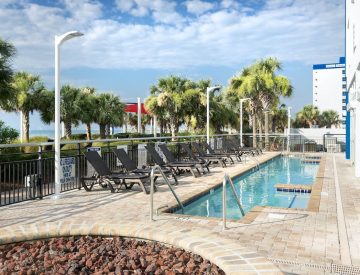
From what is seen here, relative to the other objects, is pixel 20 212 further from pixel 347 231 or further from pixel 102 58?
pixel 102 58

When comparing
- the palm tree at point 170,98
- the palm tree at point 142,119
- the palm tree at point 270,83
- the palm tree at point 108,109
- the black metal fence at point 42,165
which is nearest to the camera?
the black metal fence at point 42,165

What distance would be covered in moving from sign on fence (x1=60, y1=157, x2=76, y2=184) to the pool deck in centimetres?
35

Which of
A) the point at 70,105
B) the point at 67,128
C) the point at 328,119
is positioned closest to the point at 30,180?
the point at 70,105

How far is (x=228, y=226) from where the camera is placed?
19.1 ft

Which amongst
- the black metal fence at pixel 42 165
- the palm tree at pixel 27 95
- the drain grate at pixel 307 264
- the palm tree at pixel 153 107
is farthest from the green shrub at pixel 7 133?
the drain grate at pixel 307 264

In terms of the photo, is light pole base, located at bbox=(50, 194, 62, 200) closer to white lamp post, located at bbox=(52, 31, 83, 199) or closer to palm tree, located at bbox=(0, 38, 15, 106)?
white lamp post, located at bbox=(52, 31, 83, 199)

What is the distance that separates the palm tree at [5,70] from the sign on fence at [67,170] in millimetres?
7978

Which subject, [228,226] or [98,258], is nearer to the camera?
[98,258]

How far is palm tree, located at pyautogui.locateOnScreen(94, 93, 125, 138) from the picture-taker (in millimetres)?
34594

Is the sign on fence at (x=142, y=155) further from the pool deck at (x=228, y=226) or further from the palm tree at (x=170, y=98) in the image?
the palm tree at (x=170, y=98)

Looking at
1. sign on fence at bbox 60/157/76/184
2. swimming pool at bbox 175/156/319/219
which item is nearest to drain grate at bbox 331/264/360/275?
swimming pool at bbox 175/156/319/219

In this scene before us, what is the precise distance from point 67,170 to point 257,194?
5.10 meters

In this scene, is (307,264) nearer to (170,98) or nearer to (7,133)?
(7,133)

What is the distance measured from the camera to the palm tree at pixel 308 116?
7350 cm
